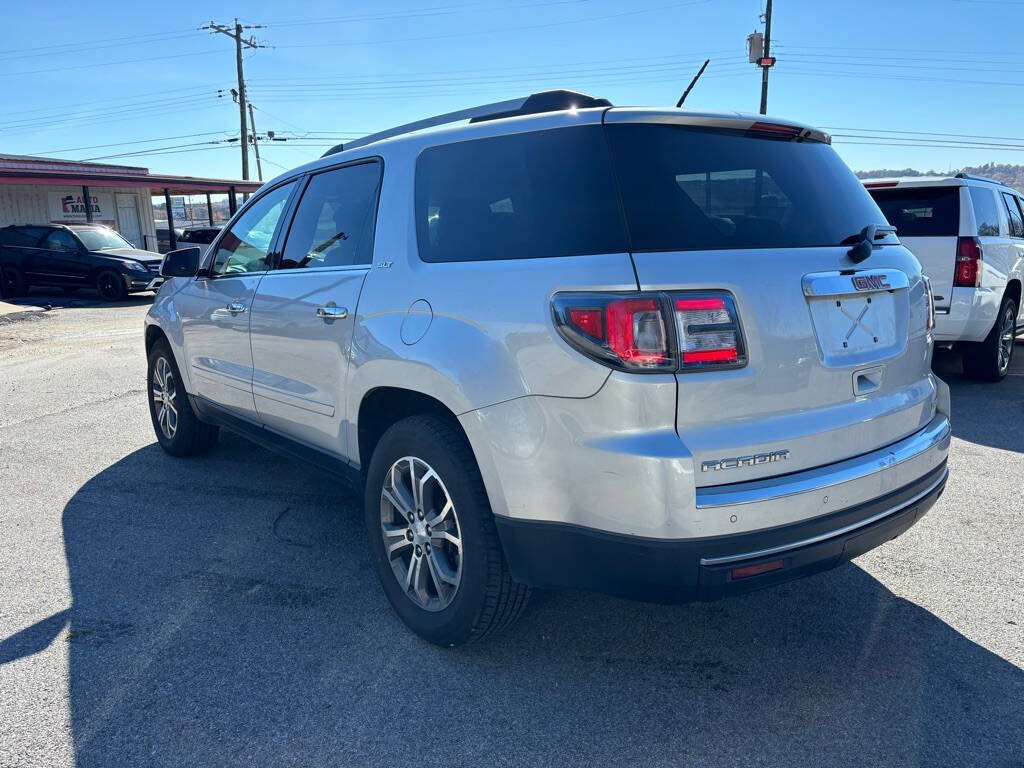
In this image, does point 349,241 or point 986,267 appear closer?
point 349,241

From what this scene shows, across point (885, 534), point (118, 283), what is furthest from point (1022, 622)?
point (118, 283)

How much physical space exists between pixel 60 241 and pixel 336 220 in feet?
54.2

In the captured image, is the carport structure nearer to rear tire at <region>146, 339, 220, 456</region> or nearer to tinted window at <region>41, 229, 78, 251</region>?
tinted window at <region>41, 229, 78, 251</region>

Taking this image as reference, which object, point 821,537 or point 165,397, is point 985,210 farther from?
point 165,397

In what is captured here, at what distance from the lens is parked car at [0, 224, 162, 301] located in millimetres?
16766

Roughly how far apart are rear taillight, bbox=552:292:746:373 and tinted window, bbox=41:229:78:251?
58.9 ft

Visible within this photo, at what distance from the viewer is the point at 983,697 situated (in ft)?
8.43

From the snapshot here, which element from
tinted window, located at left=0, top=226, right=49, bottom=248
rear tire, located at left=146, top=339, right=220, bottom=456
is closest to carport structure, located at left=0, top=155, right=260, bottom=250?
tinted window, located at left=0, top=226, right=49, bottom=248

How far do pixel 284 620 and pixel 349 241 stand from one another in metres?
1.63

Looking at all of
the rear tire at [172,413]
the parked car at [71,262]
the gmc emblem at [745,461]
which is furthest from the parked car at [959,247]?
Answer: the parked car at [71,262]

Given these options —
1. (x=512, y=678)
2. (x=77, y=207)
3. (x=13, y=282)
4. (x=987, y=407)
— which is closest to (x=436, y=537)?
(x=512, y=678)

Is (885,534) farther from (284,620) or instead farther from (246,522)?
(246,522)

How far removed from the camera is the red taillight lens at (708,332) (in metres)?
2.23

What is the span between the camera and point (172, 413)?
5.44m
